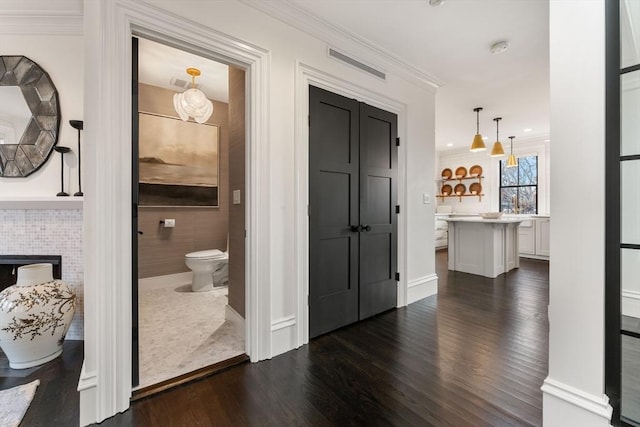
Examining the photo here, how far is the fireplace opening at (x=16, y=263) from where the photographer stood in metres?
2.24

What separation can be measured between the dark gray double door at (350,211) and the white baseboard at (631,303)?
1.75 meters

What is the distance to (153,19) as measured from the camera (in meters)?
1.60

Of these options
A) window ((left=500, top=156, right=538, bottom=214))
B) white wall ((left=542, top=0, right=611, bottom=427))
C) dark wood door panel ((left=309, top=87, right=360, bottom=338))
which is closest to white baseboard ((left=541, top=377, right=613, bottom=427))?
white wall ((left=542, top=0, right=611, bottom=427))

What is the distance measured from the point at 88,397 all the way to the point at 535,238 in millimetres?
7445

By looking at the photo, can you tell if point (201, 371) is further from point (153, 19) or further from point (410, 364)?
point (153, 19)

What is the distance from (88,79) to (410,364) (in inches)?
100

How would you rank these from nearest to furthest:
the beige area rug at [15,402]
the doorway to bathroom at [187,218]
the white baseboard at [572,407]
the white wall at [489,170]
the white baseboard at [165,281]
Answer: the white baseboard at [572,407] < the beige area rug at [15,402] < the doorway to bathroom at [187,218] < the white baseboard at [165,281] < the white wall at [489,170]

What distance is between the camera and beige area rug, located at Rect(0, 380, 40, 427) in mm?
1395

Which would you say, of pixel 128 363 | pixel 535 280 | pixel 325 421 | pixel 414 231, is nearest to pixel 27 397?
pixel 128 363

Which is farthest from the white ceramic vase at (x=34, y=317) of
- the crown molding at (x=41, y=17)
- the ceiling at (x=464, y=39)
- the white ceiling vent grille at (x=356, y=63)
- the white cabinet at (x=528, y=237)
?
the white cabinet at (x=528, y=237)

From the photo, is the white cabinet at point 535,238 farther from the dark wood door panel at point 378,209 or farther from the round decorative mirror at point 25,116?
the round decorative mirror at point 25,116

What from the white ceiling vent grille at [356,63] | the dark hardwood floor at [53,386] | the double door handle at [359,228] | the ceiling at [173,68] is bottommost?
the dark hardwood floor at [53,386]

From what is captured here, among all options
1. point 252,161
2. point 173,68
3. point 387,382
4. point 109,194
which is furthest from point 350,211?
point 173,68

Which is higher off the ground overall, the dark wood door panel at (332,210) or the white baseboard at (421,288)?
the dark wood door panel at (332,210)
